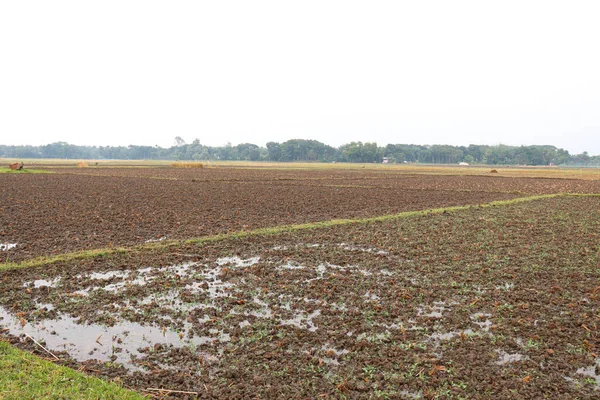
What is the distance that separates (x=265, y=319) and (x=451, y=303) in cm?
348

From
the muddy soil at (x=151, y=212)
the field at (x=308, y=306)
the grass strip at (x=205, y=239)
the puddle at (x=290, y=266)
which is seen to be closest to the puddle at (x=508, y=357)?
the field at (x=308, y=306)

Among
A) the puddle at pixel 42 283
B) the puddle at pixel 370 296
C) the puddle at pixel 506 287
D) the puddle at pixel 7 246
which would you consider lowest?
the puddle at pixel 42 283

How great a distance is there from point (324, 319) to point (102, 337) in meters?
3.42

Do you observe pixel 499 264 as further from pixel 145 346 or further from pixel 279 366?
pixel 145 346

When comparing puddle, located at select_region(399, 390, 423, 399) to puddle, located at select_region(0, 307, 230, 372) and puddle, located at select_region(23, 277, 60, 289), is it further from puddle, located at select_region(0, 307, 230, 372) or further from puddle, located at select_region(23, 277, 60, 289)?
→ puddle, located at select_region(23, 277, 60, 289)

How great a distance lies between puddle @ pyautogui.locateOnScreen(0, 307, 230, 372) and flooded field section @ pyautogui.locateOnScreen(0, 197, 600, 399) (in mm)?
29

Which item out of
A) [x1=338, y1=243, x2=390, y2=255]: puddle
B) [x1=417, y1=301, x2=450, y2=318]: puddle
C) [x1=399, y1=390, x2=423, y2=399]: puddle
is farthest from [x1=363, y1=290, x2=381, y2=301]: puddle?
[x1=338, y1=243, x2=390, y2=255]: puddle

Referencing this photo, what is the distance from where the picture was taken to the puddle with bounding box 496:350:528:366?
246 inches

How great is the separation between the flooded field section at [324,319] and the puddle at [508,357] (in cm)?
4

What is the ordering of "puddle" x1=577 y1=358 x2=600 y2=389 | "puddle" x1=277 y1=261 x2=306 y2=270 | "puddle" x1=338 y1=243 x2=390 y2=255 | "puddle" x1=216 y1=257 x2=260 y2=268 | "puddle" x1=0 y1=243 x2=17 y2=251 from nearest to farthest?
"puddle" x1=577 y1=358 x2=600 y2=389 → "puddle" x1=277 y1=261 x2=306 y2=270 → "puddle" x1=216 y1=257 x2=260 y2=268 → "puddle" x1=0 y1=243 x2=17 y2=251 → "puddle" x1=338 y1=243 x2=390 y2=255

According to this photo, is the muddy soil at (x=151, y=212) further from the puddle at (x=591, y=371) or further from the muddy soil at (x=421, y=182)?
the puddle at (x=591, y=371)

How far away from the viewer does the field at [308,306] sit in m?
5.80

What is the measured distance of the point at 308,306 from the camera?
27.5 feet

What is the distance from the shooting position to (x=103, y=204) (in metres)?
22.4
